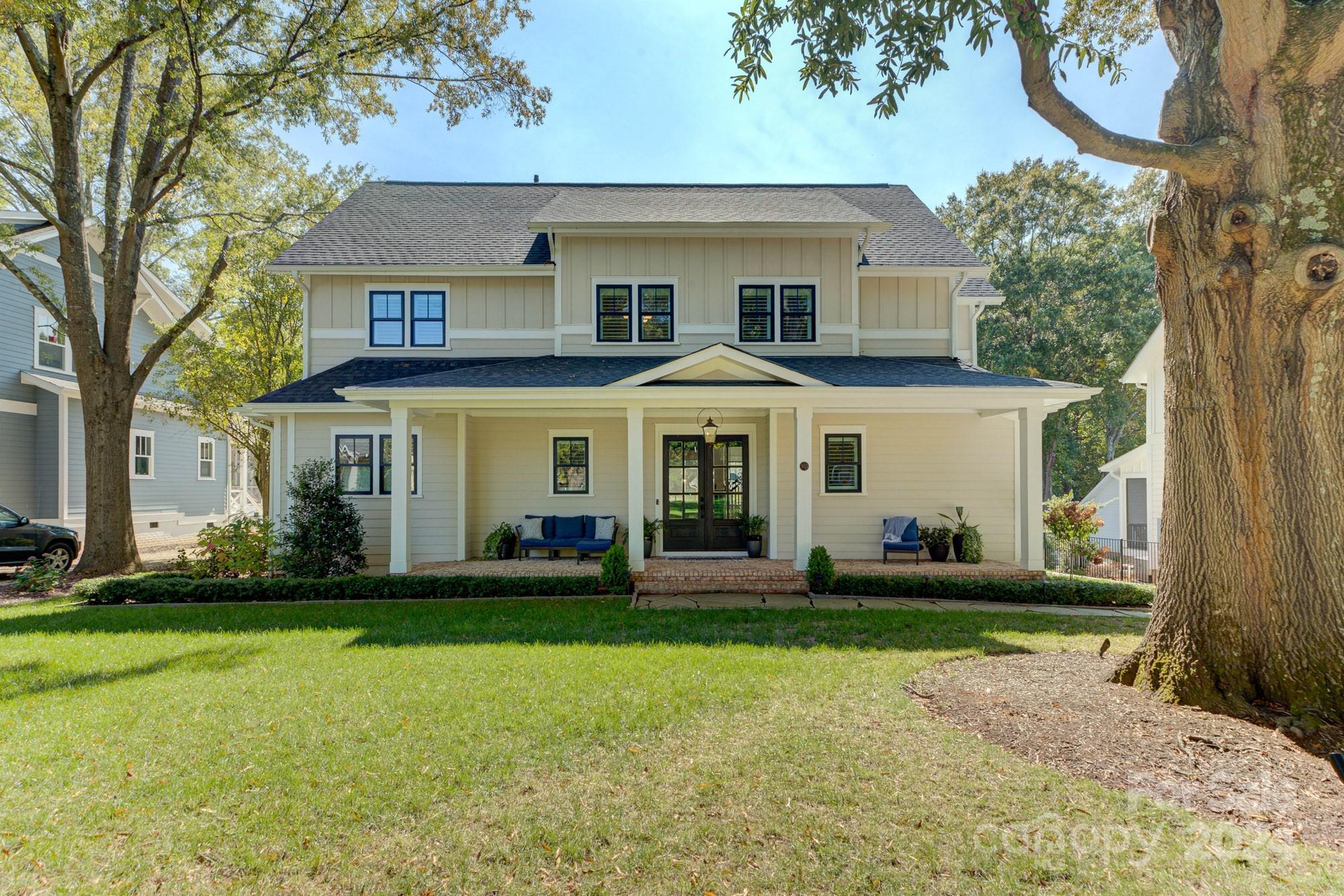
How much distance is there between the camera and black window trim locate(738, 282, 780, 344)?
1231 centimetres

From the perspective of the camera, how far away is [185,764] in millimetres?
3900

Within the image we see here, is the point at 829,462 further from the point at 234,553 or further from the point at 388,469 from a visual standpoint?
the point at 234,553

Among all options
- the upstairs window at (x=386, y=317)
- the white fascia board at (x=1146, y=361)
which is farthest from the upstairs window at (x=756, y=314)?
the white fascia board at (x=1146, y=361)

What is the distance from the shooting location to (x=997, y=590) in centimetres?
942

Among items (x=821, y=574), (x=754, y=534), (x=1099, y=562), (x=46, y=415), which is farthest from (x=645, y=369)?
(x=46, y=415)

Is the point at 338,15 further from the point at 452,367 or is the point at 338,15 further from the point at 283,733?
the point at 283,733

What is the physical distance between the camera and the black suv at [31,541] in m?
11.8

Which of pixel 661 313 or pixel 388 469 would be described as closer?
pixel 388 469

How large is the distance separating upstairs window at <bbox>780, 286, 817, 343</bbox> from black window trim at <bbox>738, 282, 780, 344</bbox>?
4.2 inches

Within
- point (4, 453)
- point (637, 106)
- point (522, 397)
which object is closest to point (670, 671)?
point (522, 397)

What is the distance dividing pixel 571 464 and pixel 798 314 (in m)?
5.33

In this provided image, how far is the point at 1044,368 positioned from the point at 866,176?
13639 mm

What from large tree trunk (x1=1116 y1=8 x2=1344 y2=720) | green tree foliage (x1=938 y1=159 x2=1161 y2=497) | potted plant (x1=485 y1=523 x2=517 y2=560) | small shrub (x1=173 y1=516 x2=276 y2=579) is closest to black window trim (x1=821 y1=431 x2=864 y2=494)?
potted plant (x1=485 y1=523 x2=517 y2=560)

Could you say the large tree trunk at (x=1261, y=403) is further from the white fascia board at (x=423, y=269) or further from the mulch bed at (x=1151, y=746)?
the white fascia board at (x=423, y=269)
